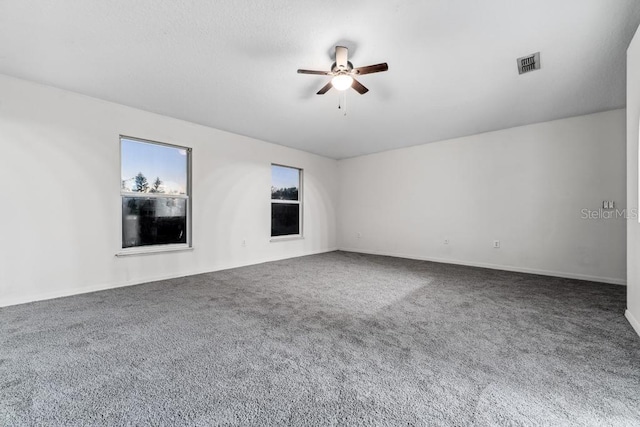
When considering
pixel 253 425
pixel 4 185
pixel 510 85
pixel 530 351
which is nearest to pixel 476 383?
pixel 530 351

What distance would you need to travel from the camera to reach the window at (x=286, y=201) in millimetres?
5730

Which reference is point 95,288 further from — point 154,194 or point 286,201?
point 286,201

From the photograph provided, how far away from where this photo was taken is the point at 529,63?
9.20ft

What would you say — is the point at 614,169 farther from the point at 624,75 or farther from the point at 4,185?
the point at 4,185

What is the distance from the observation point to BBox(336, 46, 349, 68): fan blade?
248cm

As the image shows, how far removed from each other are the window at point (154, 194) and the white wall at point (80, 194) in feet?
0.47

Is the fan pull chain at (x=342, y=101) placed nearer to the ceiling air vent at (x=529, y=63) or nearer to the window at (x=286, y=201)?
the ceiling air vent at (x=529, y=63)

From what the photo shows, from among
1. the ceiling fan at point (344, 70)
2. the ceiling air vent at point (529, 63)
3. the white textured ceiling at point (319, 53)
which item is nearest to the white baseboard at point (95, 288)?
the white textured ceiling at point (319, 53)

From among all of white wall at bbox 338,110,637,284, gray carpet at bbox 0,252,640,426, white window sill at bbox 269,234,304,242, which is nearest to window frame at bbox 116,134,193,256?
gray carpet at bbox 0,252,640,426

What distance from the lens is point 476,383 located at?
1.58m

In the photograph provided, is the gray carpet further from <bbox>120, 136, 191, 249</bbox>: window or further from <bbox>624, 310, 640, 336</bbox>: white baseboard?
<bbox>120, 136, 191, 249</bbox>: window

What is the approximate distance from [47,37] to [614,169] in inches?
262

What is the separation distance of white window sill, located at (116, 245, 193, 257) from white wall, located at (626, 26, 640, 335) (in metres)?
5.14

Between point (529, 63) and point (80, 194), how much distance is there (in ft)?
17.3
